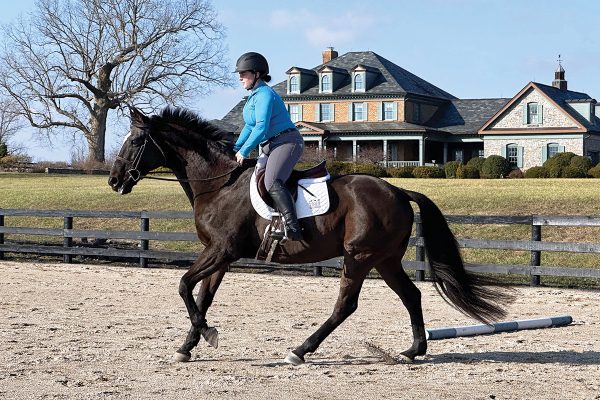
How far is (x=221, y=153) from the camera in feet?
28.3

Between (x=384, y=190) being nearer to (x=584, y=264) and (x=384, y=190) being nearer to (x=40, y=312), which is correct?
(x=40, y=312)

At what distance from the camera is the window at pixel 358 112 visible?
208ft

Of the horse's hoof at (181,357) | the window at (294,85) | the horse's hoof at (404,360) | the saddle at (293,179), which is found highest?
the window at (294,85)

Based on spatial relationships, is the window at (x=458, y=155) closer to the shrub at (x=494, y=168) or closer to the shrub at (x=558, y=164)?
the shrub at (x=558, y=164)

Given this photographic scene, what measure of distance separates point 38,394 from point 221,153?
3.09 m

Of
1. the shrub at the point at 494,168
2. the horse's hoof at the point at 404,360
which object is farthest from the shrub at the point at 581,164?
the horse's hoof at the point at 404,360

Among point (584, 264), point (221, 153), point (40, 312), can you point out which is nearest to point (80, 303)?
point (40, 312)

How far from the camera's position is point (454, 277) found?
328 inches

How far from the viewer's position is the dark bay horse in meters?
7.97

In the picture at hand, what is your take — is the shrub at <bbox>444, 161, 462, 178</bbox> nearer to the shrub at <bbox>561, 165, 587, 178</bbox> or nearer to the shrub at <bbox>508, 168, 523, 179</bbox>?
the shrub at <bbox>508, 168, 523, 179</bbox>

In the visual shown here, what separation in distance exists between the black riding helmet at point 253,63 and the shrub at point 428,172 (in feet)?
124

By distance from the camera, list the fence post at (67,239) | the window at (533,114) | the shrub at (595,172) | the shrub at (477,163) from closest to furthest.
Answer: the fence post at (67,239) → the shrub at (595,172) → the shrub at (477,163) → the window at (533,114)

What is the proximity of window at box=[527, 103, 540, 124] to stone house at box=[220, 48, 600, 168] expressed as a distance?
0.21 feet

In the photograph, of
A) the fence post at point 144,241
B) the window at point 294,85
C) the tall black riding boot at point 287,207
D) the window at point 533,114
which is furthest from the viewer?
the window at point 294,85
